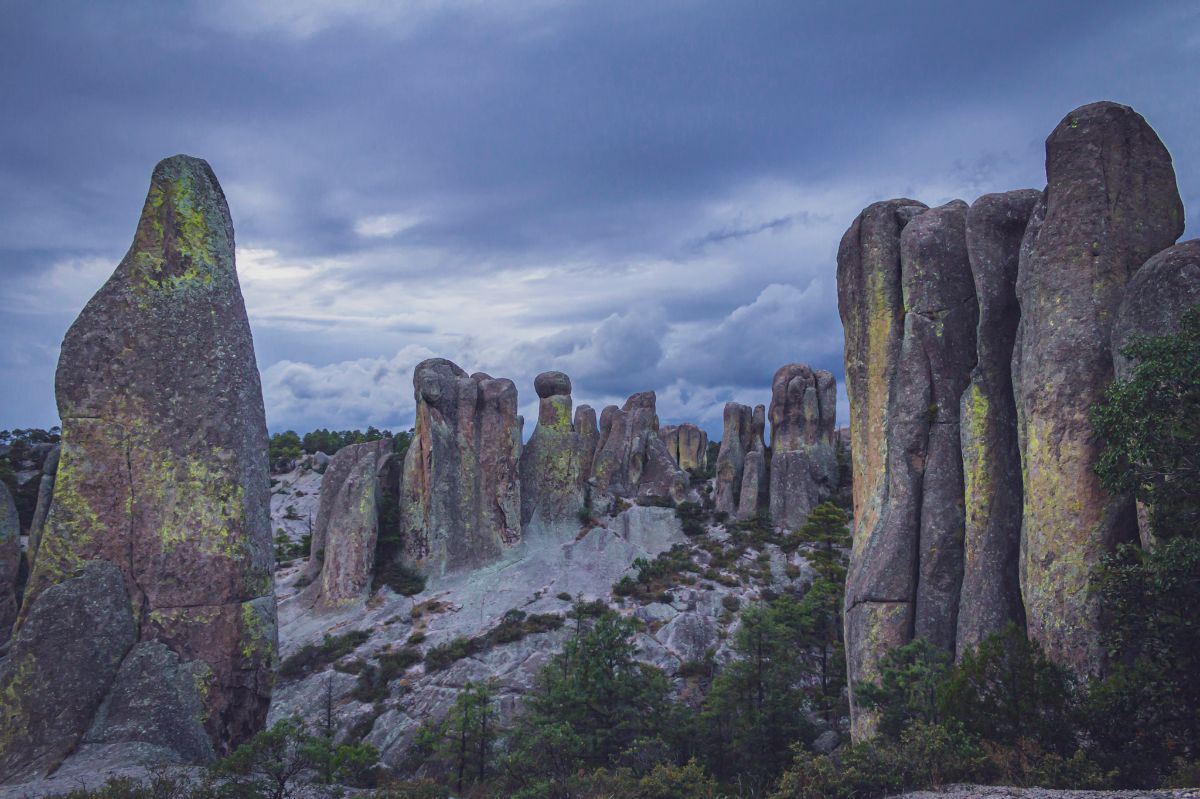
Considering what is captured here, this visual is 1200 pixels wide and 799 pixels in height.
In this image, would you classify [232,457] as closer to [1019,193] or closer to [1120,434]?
[1120,434]

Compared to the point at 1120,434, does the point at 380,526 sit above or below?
below

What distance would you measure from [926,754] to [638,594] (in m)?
28.5

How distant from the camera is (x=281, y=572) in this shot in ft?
146

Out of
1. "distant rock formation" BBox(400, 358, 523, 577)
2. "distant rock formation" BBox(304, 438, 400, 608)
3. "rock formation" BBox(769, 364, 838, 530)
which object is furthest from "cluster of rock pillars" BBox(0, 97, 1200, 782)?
"rock formation" BBox(769, 364, 838, 530)

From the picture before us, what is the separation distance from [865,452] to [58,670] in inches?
781

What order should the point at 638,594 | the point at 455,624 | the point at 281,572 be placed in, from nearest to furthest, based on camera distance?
the point at 455,624, the point at 638,594, the point at 281,572

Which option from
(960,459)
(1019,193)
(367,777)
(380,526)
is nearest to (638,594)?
(380,526)

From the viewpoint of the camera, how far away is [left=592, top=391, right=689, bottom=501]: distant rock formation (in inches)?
2323

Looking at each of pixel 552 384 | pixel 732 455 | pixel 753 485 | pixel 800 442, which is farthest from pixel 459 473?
pixel 800 442

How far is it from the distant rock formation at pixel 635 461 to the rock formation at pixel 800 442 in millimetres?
8294

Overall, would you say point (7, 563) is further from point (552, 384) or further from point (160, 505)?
A: point (552, 384)

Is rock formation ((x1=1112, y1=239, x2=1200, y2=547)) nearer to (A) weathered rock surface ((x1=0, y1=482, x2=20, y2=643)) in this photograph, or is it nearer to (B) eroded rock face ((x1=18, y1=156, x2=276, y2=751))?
(B) eroded rock face ((x1=18, y1=156, x2=276, y2=751))

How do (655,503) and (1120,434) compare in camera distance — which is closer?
(1120,434)

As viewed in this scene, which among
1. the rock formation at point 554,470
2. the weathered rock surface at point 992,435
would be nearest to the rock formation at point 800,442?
the rock formation at point 554,470
